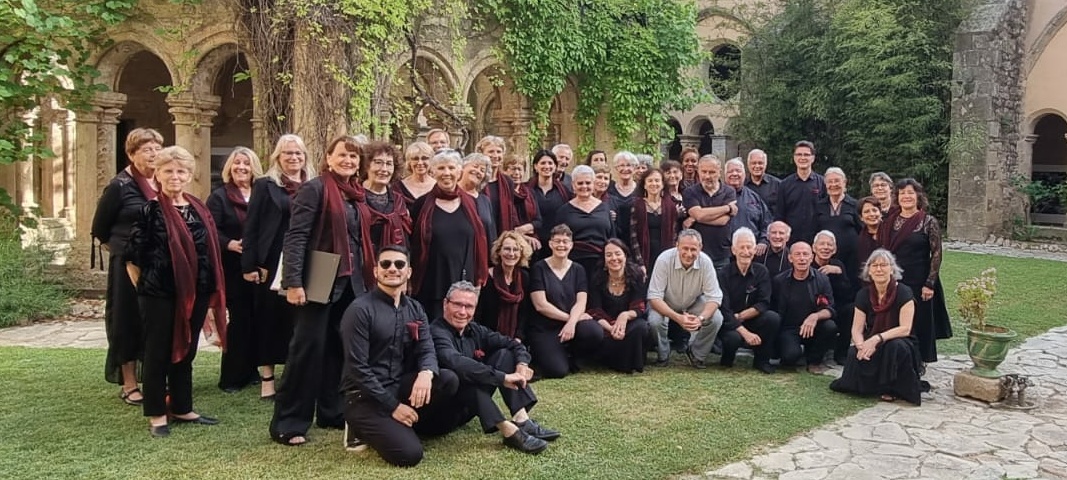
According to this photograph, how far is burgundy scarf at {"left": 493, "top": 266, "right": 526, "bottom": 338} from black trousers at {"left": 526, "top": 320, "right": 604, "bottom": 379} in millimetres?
215

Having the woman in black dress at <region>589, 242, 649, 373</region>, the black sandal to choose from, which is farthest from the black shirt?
the woman in black dress at <region>589, 242, 649, 373</region>

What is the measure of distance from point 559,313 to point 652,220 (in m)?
1.17

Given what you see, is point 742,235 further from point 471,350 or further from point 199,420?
point 199,420

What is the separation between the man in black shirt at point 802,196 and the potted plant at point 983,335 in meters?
1.69

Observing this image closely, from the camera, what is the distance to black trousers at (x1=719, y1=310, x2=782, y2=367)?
20.7ft

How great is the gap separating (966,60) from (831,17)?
105 inches

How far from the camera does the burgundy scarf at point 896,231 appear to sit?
20.4ft

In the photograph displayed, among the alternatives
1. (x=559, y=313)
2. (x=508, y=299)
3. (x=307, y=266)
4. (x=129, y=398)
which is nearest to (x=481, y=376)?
(x=307, y=266)

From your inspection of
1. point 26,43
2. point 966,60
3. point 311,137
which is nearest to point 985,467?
point 311,137

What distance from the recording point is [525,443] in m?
4.33

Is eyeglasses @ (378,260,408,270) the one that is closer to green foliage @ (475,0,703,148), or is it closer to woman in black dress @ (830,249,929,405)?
woman in black dress @ (830,249,929,405)

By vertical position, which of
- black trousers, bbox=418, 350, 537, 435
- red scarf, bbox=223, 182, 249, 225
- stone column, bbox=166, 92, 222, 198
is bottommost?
black trousers, bbox=418, 350, 537, 435

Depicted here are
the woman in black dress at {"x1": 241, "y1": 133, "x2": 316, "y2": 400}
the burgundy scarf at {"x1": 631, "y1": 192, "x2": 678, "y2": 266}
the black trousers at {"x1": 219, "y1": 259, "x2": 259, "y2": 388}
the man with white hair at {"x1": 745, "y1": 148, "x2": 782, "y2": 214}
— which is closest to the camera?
the woman in black dress at {"x1": 241, "y1": 133, "x2": 316, "y2": 400}

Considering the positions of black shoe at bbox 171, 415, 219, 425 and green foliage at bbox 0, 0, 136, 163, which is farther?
green foliage at bbox 0, 0, 136, 163
